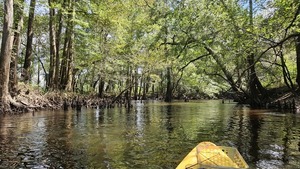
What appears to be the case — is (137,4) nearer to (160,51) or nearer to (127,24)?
(127,24)

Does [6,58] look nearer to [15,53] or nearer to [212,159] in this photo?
[15,53]

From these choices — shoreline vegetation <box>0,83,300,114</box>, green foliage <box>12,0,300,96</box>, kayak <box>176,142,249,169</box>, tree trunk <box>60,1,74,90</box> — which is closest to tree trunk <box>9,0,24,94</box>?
shoreline vegetation <box>0,83,300,114</box>

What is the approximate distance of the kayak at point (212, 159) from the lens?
4059 mm

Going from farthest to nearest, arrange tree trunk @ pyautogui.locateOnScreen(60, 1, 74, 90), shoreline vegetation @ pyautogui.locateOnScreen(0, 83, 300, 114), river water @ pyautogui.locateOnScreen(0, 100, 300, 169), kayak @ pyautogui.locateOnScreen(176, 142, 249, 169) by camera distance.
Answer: tree trunk @ pyautogui.locateOnScreen(60, 1, 74, 90) < shoreline vegetation @ pyautogui.locateOnScreen(0, 83, 300, 114) < river water @ pyautogui.locateOnScreen(0, 100, 300, 169) < kayak @ pyautogui.locateOnScreen(176, 142, 249, 169)

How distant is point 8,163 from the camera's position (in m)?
5.61

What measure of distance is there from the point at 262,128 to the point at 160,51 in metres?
13.9

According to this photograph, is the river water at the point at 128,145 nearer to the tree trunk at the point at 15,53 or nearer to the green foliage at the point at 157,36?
the tree trunk at the point at 15,53

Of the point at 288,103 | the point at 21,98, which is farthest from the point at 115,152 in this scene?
the point at 288,103

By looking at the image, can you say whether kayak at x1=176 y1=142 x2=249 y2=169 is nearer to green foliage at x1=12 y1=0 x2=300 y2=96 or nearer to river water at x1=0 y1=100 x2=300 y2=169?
river water at x1=0 y1=100 x2=300 y2=169

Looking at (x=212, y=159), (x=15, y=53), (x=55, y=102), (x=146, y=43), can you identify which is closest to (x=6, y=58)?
(x=15, y=53)

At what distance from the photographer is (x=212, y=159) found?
4227 millimetres

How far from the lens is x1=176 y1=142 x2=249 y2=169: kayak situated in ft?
13.3

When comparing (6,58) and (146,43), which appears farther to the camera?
(146,43)

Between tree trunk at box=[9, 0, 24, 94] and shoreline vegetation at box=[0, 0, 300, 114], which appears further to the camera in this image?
tree trunk at box=[9, 0, 24, 94]
